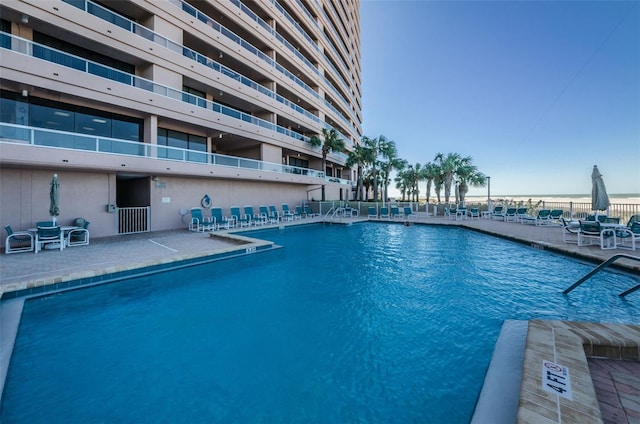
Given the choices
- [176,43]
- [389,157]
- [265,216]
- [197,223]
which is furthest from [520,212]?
[176,43]

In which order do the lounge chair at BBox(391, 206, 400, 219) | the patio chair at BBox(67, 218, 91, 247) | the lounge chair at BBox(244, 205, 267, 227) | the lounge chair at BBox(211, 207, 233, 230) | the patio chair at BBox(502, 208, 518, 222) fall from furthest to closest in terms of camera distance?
1. the lounge chair at BBox(391, 206, 400, 219)
2. the patio chair at BBox(502, 208, 518, 222)
3. the lounge chair at BBox(244, 205, 267, 227)
4. the lounge chair at BBox(211, 207, 233, 230)
5. the patio chair at BBox(67, 218, 91, 247)

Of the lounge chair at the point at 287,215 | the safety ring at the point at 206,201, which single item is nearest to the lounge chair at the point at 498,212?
the lounge chair at the point at 287,215

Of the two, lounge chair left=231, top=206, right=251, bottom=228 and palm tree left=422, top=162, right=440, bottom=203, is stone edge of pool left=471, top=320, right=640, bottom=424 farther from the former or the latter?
palm tree left=422, top=162, right=440, bottom=203

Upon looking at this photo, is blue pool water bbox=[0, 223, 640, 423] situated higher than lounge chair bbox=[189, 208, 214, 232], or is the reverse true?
lounge chair bbox=[189, 208, 214, 232]

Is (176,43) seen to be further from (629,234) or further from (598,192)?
(598,192)

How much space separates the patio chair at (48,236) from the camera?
765 centimetres

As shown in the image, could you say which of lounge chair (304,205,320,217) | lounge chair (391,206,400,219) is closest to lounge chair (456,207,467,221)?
lounge chair (391,206,400,219)

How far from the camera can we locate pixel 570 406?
5.59ft

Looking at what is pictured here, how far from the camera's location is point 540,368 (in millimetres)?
2146

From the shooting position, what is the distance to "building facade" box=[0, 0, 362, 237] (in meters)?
8.78

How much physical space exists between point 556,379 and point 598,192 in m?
12.6

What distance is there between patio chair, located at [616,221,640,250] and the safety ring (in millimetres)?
17684

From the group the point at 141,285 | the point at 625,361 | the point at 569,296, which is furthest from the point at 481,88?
the point at 141,285

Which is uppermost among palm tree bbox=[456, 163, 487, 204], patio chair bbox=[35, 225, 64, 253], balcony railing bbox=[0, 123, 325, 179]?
palm tree bbox=[456, 163, 487, 204]
